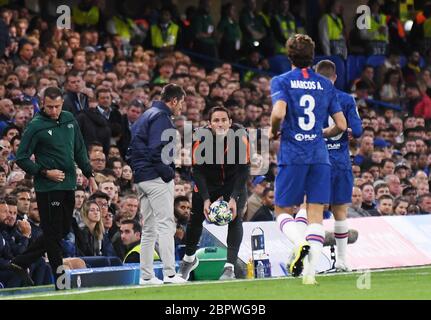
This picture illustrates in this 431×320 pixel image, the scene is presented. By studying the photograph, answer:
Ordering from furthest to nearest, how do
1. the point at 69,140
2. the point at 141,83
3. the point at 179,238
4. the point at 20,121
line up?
the point at 141,83 → the point at 20,121 → the point at 179,238 → the point at 69,140

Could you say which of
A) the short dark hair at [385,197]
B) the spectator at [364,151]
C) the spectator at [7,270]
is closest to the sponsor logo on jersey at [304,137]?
the spectator at [7,270]

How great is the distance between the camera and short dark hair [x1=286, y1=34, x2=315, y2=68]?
11.9 meters

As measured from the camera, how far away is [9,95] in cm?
1777

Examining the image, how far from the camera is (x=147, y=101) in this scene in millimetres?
19750

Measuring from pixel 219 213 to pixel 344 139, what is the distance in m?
1.55

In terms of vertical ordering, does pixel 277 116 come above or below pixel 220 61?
below

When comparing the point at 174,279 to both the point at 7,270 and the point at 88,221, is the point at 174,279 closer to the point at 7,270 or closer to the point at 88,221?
the point at 7,270

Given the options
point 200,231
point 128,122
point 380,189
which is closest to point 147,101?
point 128,122

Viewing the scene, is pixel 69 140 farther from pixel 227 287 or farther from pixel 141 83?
pixel 141 83

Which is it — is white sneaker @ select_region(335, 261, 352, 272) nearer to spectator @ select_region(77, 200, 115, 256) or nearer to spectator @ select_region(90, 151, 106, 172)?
spectator @ select_region(77, 200, 115, 256)

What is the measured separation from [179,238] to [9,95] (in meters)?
3.38

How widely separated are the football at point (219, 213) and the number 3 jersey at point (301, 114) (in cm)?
215

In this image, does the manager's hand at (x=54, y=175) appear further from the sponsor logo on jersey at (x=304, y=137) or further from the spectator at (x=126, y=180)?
the spectator at (x=126, y=180)
